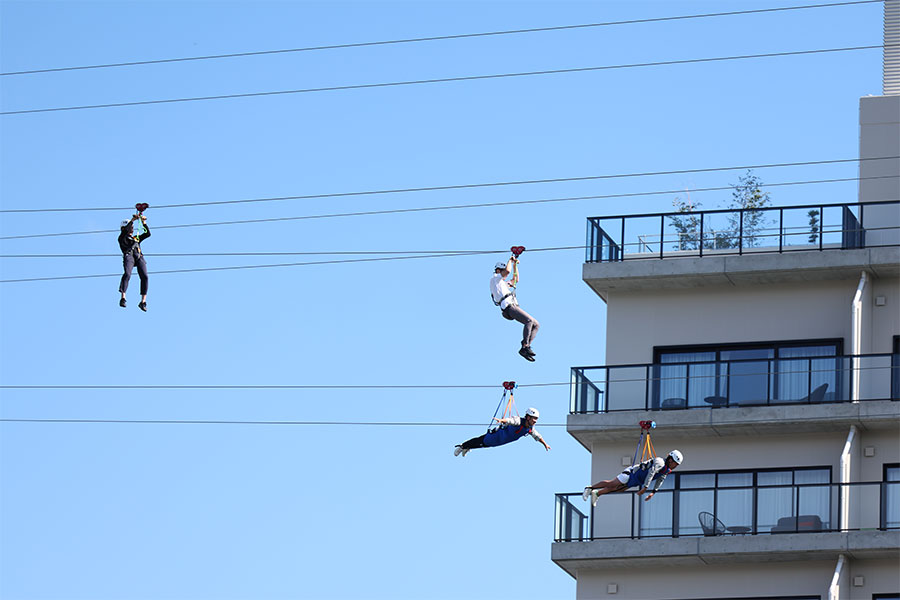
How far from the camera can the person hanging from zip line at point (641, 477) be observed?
120 feet

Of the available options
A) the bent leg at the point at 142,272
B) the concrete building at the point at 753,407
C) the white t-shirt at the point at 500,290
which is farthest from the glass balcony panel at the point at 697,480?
the bent leg at the point at 142,272

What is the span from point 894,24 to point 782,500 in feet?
42.9

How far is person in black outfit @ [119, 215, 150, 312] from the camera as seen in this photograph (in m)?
36.9

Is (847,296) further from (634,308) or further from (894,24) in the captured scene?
(894,24)

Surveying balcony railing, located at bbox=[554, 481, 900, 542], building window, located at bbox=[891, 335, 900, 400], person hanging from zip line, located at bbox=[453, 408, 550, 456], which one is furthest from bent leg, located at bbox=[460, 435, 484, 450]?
building window, located at bbox=[891, 335, 900, 400]

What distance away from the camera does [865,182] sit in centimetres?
4356

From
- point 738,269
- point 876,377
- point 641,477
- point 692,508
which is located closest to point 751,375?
point 738,269

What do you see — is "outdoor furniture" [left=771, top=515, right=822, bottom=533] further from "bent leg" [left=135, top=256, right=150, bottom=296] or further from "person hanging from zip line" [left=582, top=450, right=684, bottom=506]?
"bent leg" [left=135, top=256, right=150, bottom=296]

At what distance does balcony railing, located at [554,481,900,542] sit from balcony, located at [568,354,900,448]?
1470mm

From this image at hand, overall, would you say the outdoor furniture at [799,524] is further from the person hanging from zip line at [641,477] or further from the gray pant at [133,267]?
the gray pant at [133,267]

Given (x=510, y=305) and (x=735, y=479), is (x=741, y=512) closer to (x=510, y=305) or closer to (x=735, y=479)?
(x=735, y=479)

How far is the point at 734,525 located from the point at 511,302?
660cm

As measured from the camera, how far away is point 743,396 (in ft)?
135

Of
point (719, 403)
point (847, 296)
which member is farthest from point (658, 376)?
point (847, 296)
